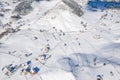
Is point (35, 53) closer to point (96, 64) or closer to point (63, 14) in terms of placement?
point (96, 64)

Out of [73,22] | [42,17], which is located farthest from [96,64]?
[42,17]

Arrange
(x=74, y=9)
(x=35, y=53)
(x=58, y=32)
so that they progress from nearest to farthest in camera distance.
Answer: (x=35, y=53), (x=58, y=32), (x=74, y=9)

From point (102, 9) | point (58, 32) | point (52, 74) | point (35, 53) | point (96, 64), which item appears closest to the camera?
point (52, 74)

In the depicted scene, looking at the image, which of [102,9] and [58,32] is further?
[102,9]

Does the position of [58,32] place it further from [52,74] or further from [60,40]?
[52,74]

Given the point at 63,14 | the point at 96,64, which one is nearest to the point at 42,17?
the point at 63,14

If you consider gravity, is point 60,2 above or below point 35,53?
above
